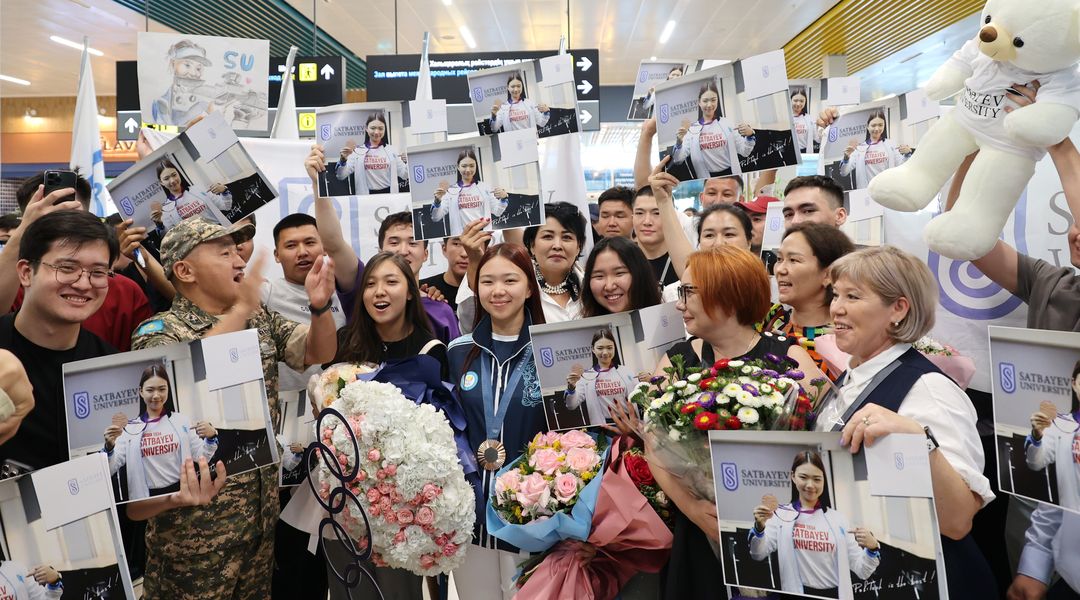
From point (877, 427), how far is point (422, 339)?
5.96 ft

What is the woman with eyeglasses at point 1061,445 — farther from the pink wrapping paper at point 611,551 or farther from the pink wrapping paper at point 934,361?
the pink wrapping paper at point 611,551

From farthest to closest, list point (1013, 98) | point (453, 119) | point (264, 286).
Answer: point (453, 119) < point (264, 286) < point (1013, 98)

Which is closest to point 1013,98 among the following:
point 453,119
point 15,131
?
point 453,119

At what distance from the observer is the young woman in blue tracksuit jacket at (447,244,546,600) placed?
8.70 ft

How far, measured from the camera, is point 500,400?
2682mm

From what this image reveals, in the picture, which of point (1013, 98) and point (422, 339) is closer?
point (1013, 98)

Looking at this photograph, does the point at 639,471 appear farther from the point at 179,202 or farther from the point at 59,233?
the point at 179,202

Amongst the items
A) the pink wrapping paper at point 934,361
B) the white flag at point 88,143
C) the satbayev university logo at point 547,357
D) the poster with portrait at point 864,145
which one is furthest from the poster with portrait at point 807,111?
the white flag at point 88,143

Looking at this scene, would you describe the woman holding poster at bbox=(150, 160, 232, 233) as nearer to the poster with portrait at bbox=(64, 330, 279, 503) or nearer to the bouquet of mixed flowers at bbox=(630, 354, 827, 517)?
the poster with portrait at bbox=(64, 330, 279, 503)

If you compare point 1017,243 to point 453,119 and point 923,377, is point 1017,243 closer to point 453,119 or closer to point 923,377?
point 923,377

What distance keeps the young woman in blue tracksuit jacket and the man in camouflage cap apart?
1.68 ft

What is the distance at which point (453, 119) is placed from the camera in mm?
7719

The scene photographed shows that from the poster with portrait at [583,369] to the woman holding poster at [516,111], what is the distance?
1.48 m

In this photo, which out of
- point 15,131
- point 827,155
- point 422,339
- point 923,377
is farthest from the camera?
point 15,131
